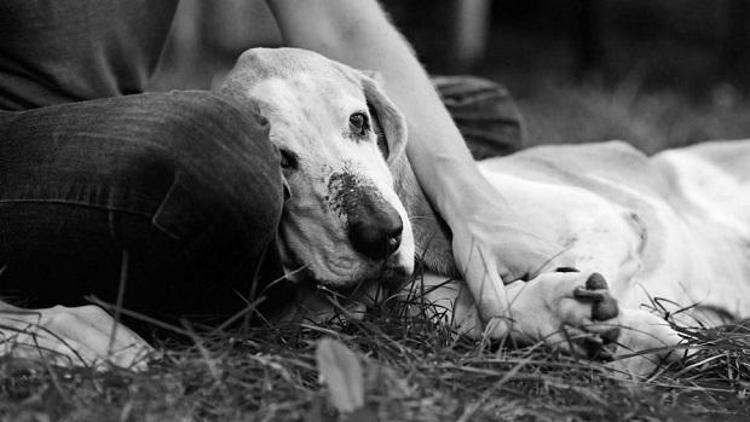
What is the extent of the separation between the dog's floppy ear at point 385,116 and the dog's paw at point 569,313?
0.50 meters

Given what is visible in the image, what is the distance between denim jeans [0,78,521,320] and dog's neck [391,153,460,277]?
0.39 m

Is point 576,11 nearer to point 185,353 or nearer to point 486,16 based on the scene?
point 486,16

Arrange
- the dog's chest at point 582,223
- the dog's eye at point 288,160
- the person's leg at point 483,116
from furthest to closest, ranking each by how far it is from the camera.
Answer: the person's leg at point 483,116 → the dog's chest at point 582,223 → the dog's eye at point 288,160

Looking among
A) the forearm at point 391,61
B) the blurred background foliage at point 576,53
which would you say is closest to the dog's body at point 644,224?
the forearm at point 391,61

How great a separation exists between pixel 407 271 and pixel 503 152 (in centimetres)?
210

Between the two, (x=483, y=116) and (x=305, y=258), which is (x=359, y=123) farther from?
(x=483, y=116)

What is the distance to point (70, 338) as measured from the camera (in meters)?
2.16

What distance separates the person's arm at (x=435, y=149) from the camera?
100 inches

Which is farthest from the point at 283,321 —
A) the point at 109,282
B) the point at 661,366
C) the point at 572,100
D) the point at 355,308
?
the point at 572,100

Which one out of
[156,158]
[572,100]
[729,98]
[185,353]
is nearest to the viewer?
[185,353]

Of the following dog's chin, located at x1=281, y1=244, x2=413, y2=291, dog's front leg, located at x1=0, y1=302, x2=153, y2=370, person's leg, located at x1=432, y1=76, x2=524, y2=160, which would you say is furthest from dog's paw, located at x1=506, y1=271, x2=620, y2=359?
person's leg, located at x1=432, y1=76, x2=524, y2=160

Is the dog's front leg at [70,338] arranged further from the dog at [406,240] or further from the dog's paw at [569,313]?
the dog's paw at [569,313]

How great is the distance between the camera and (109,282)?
2320 mm

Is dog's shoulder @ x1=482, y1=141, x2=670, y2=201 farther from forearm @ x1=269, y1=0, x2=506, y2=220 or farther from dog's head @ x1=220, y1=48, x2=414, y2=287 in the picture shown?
dog's head @ x1=220, y1=48, x2=414, y2=287
